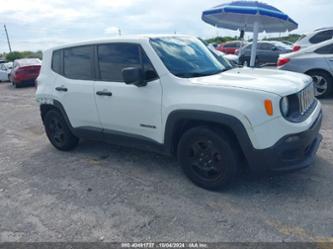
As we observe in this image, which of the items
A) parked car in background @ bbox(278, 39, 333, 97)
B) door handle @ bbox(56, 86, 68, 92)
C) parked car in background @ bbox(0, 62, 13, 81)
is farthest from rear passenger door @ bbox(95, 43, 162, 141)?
parked car in background @ bbox(0, 62, 13, 81)

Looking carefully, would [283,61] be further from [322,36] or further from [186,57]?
[186,57]

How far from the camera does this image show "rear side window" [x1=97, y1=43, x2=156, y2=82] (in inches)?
141

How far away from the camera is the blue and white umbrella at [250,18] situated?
8641 mm

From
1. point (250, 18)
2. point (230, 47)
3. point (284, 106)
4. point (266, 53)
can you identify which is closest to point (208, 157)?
point (284, 106)

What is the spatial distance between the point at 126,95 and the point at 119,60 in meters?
0.52

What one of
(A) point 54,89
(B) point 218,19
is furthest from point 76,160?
(B) point 218,19

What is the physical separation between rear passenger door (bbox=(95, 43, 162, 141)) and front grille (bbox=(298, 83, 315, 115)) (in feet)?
4.94

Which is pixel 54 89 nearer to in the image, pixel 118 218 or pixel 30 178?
pixel 30 178

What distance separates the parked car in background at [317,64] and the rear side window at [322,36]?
1.01 meters

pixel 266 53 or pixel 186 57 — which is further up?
pixel 186 57

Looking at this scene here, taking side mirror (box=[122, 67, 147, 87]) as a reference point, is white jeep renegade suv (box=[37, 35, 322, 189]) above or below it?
below

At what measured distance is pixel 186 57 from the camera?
370cm

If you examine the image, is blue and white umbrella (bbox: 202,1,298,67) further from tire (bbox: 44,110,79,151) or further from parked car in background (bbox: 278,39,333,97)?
tire (bbox: 44,110,79,151)

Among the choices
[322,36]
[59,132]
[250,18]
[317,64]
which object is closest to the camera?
[59,132]
